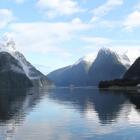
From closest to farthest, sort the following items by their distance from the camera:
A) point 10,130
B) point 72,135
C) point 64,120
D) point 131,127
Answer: point 72,135 < point 10,130 < point 131,127 < point 64,120

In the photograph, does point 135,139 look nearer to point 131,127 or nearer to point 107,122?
point 131,127

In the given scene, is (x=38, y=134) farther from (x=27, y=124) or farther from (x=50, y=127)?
(x=27, y=124)

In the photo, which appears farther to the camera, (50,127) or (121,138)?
(50,127)

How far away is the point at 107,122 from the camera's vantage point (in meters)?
84.8

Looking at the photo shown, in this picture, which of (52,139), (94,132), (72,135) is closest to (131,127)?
(94,132)

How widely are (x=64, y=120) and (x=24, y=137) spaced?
86.8ft

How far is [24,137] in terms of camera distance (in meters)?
63.2

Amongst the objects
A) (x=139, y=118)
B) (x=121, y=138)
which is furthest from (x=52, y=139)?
(x=139, y=118)

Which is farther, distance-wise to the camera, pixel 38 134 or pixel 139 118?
pixel 139 118

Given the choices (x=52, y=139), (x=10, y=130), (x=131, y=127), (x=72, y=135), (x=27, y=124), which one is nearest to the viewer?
(x=52, y=139)

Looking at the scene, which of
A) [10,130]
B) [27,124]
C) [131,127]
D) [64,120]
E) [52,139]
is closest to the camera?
[52,139]

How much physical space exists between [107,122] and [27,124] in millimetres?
14756

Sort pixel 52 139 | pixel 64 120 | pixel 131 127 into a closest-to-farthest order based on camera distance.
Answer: pixel 52 139 < pixel 131 127 < pixel 64 120

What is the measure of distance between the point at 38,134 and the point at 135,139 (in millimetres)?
14016
